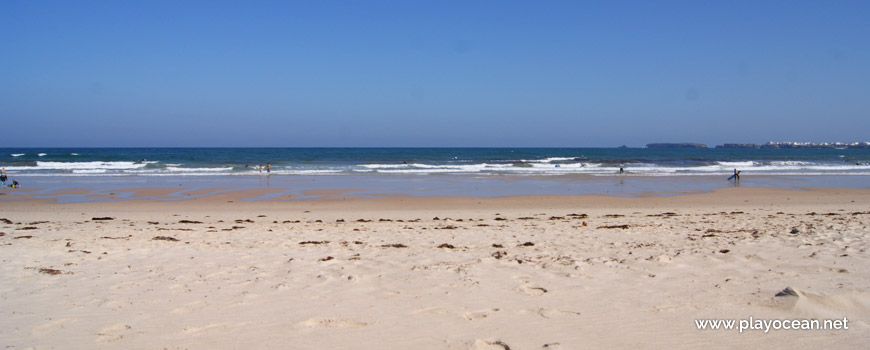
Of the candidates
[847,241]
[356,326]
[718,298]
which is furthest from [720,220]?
[356,326]

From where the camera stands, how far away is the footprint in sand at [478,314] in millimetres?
4087

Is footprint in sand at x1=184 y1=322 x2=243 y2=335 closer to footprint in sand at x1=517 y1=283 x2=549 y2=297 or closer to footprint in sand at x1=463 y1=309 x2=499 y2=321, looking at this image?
footprint in sand at x1=463 y1=309 x2=499 y2=321

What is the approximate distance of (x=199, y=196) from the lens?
63.6 ft

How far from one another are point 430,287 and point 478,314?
0.88 m

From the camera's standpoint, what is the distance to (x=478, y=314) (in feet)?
13.7

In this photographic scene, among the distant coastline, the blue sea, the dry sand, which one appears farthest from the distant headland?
the dry sand

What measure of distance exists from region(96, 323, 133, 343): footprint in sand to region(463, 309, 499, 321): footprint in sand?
8.02 ft

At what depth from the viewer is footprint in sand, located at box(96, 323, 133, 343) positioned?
3635 millimetres

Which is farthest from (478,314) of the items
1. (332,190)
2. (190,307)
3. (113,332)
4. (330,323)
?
(332,190)

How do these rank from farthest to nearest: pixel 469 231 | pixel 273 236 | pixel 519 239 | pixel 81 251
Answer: pixel 469 231, pixel 273 236, pixel 519 239, pixel 81 251

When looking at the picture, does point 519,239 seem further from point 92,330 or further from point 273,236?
point 92,330

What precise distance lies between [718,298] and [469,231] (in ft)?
16.9

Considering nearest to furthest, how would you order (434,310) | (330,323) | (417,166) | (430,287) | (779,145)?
1. (330,323)
2. (434,310)
3. (430,287)
4. (417,166)
5. (779,145)

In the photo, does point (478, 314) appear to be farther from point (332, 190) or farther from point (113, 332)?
point (332, 190)
